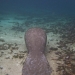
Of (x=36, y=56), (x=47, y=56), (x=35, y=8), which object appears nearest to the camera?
(x=36, y=56)

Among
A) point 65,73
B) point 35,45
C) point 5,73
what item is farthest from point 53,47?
point 5,73

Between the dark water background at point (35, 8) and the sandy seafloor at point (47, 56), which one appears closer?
the sandy seafloor at point (47, 56)

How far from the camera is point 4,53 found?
10875mm

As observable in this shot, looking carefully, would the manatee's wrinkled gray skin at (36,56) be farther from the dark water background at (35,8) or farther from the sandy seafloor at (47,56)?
the dark water background at (35,8)

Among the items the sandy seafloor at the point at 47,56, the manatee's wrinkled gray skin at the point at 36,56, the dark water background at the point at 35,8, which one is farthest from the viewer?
the dark water background at the point at 35,8

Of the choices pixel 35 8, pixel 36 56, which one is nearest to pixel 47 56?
pixel 36 56

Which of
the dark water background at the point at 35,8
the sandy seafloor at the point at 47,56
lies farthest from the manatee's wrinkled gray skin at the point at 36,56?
the dark water background at the point at 35,8

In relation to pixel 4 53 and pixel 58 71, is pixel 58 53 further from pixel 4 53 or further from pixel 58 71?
pixel 4 53

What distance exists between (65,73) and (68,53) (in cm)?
269

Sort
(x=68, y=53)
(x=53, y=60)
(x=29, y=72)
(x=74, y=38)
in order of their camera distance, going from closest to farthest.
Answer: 1. (x=29, y=72)
2. (x=53, y=60)
3. (x=68, y=53)
4. (x=74, y=38)

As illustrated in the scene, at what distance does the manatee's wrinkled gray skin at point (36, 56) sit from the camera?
7484 millimetres

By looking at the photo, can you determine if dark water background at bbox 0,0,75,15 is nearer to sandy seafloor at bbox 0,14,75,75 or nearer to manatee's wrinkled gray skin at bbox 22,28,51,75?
sandy seafloor at bbox 0,14,75,75

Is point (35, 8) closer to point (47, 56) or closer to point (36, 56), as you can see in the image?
point (47, 56)

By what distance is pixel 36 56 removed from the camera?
8.28 m
